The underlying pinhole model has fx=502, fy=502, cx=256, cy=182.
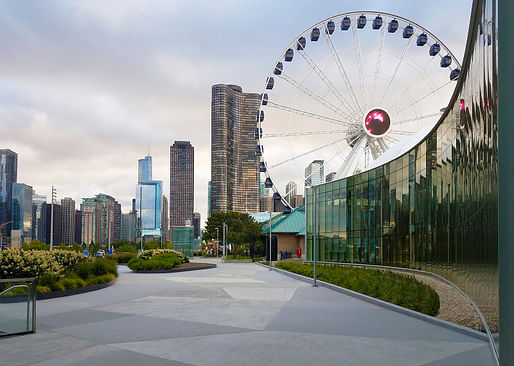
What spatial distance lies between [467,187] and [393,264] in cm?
1911

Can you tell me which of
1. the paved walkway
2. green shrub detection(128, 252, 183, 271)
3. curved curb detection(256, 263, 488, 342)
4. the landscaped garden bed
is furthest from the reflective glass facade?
green shrub detection(128, 252, 183, 271)

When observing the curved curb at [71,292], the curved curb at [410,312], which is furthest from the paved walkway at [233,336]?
the curved curb at [71,292]

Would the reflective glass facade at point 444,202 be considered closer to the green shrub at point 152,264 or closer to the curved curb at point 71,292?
the curved curb at point 71,292

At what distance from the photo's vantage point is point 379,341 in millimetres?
9586

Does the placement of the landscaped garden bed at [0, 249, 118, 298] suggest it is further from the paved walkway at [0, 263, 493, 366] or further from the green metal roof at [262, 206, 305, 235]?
the green metal roof at [262, 206, 305, 235]

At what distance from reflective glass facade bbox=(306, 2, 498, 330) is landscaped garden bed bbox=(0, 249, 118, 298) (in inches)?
430

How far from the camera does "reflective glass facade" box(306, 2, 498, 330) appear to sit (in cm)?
787

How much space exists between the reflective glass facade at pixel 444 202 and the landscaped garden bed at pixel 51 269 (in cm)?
1092

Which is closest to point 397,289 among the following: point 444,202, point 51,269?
point 444,202

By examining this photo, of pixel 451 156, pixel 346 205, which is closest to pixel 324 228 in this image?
pixel 346 205

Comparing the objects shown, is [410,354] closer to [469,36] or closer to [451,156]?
[469,36]

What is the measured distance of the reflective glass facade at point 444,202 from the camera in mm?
7866

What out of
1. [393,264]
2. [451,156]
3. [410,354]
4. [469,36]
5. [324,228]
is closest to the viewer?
[410,354]

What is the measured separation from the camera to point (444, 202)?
17.4m
